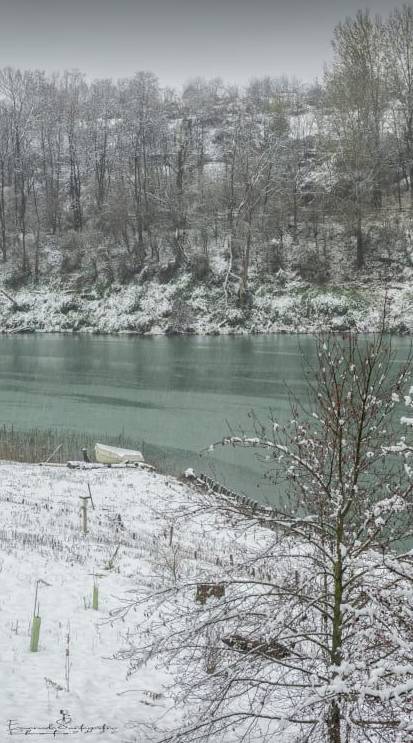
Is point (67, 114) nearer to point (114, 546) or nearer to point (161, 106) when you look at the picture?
point (161, 106)

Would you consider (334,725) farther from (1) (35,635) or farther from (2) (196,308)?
(2) (196,308)

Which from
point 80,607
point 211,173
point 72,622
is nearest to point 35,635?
point 72,622

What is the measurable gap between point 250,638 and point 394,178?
6837 cm

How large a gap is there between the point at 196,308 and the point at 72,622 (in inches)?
2095

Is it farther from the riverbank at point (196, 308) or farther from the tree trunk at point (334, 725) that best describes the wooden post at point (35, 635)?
the riverbank at point (196, 308)

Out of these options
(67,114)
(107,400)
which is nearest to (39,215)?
(67,114)

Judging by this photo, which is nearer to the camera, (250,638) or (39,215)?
(250,638)

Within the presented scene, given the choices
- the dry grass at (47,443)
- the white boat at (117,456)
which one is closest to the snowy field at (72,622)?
the white boat at (117,456)

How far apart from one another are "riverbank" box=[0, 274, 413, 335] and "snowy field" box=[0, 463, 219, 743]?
39135 millimetres

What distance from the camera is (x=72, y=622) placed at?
8758 mm

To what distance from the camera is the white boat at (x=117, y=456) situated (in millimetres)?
22547

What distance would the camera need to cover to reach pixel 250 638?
555 centimetres

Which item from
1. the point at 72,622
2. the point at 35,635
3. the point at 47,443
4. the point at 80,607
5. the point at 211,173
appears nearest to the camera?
the point at 35,635

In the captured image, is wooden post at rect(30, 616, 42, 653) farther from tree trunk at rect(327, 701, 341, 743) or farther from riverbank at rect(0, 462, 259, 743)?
tree trunk at rect(327, 701, 341, 743)
